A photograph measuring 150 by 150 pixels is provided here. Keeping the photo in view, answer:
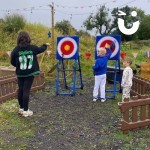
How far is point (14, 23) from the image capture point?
18.1 metres

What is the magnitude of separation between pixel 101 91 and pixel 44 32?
1056 centimetres

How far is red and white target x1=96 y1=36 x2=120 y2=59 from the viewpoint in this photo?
28.3 feet

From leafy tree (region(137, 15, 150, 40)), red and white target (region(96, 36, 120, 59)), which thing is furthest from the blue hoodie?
leafy tree (region(137, 15, 150, 40))

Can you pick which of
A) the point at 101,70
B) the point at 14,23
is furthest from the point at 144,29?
the point at 101,70

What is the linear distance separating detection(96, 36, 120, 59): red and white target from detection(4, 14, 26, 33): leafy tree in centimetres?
964

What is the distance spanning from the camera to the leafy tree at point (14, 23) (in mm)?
17906

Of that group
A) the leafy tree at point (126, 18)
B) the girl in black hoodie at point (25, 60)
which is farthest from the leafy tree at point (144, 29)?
the girl in black hoodie at point (25, 60)

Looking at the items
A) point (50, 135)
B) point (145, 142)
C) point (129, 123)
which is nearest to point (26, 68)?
point (50, 135)

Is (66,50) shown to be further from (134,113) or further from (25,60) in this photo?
(134,113)

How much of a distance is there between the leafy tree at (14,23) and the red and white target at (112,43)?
9640 millimetres

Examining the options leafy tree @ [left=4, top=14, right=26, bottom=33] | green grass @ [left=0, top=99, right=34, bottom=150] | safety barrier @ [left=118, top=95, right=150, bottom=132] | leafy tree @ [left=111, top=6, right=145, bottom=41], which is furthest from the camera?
leafy tree @ [left=111, top=6, right=145, bottom=41]

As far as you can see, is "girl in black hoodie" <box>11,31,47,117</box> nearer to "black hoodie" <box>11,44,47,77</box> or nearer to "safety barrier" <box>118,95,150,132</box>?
"black hoodie" <box>11,44,47,77</box>

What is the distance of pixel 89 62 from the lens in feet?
46.2

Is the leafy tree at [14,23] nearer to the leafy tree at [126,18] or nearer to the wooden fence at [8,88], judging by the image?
the wooden fence at [8,88]
